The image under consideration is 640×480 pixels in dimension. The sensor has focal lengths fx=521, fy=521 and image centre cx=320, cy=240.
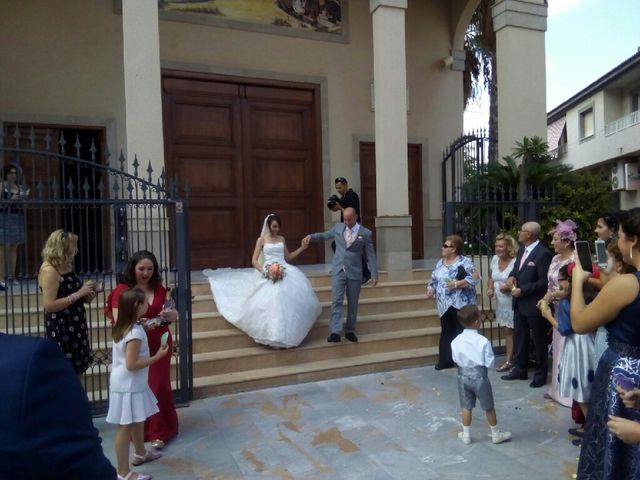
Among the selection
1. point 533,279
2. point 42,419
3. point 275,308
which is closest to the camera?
point 42,419

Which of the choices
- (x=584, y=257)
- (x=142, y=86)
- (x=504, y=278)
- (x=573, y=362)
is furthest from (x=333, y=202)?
(x=584, y=257)

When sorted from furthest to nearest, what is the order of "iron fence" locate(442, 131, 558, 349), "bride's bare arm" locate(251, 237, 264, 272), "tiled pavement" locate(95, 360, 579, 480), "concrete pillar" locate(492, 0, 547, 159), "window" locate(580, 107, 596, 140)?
1. "window" locate(580, 107, 596, 140)
2. "concrete pillar" locate(492, 0, 547, 159)
3. "iron fence" locate(442, 131, 558, 349)
4. "bride's bare arm" locate(251, 237, 264, 272)
5. "tiled pavement" locate(95, 360, 579, 480)

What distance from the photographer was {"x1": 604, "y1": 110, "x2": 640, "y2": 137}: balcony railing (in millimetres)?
21172

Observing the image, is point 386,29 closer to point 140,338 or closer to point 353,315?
point 353,315

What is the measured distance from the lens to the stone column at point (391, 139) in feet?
27.4

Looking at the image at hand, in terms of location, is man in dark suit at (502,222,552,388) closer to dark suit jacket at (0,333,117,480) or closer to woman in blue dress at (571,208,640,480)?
woman in blue dress at (571,208,640,480)

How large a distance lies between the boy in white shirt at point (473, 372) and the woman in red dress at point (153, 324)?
7.98ft

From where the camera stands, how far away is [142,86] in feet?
22.6

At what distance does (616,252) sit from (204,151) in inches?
303

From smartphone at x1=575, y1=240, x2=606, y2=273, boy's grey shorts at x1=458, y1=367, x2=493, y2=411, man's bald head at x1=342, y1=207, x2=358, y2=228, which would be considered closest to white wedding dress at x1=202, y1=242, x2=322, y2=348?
man's bald head at x1=342, y1=207, x2=358, y2=228

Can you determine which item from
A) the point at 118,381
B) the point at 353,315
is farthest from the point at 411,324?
the point at 118,381

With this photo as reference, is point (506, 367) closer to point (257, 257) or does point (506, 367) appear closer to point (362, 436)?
point (362, 436)

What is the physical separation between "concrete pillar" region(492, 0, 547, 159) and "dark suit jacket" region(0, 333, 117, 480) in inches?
359

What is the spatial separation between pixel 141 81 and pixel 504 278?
5278 millimetres
